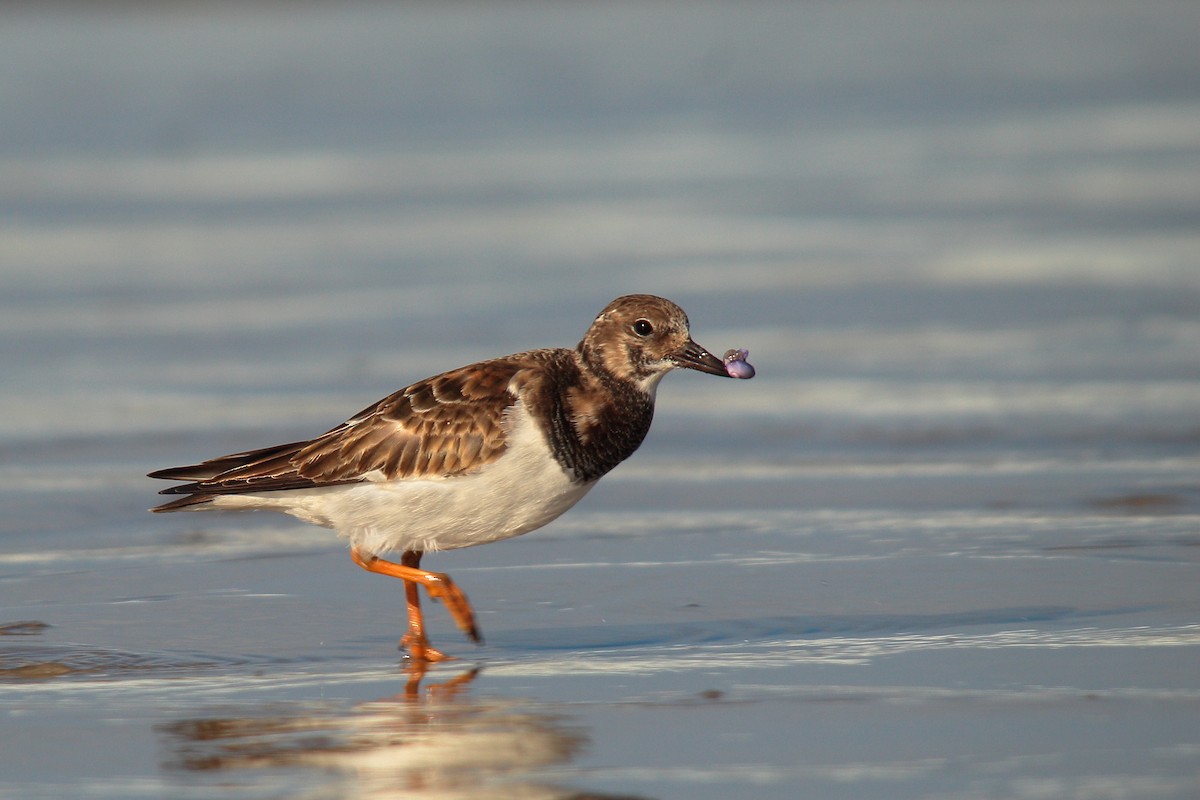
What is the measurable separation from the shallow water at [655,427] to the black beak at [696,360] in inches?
36.4

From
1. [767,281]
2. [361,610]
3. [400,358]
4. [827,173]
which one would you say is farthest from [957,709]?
[827,173]

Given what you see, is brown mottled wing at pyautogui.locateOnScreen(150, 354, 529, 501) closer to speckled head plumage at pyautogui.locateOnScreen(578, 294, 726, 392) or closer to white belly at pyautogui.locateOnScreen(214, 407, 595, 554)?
white belly at pyautogui.locateOnScreen(214, 407, 595, 554)

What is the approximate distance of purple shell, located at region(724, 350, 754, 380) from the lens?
7.95 metres

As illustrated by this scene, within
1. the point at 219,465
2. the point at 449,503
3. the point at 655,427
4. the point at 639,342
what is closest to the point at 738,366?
the point at 639,342

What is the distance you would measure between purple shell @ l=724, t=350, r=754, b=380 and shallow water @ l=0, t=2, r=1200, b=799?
905mm

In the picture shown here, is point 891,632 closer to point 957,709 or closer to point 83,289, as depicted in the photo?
point 957,709

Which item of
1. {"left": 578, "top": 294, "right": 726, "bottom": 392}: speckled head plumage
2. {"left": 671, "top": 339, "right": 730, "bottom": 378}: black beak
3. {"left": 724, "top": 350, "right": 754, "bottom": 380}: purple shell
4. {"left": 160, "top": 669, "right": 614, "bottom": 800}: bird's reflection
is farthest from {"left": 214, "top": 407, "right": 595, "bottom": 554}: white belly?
{"left": 160, "top": 669, "right": 614, "bottom": 800}: bird's reflection

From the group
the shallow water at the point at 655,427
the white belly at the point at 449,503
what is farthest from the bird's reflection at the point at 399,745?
the white belly at the point at 449,503

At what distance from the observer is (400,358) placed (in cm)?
1290

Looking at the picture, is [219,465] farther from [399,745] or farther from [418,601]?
A: [399,745]

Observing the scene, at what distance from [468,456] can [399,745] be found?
1.71 meters

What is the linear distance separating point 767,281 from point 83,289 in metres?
5.34

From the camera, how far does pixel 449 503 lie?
7.66 metres

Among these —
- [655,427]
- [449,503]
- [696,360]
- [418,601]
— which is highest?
[696,360]
